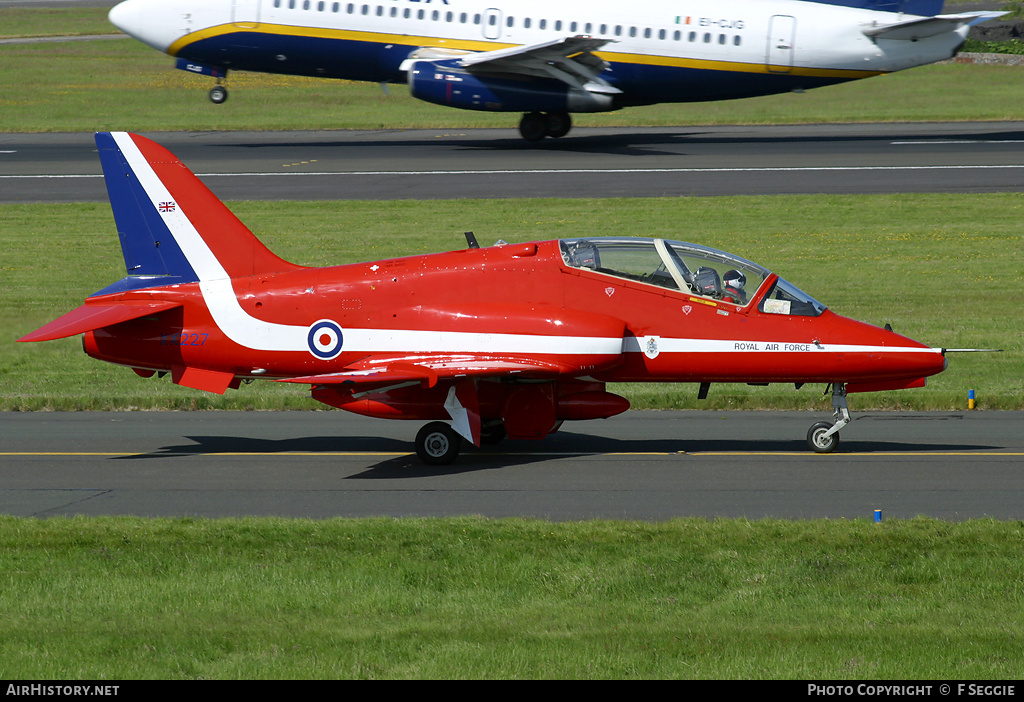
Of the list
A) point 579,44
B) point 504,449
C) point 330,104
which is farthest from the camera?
point 330,104

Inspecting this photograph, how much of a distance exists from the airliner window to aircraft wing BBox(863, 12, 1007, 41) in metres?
27.1

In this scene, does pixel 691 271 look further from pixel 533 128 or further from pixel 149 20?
pixel 149 20

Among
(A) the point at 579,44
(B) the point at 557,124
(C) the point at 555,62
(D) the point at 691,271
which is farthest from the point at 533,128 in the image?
(D) the point at 691,271

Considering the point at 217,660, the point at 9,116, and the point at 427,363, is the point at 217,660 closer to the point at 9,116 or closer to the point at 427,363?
the point at 427,363

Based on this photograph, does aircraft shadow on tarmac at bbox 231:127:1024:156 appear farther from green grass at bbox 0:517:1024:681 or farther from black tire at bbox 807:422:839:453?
green grass at bbox 0:517:1024:681

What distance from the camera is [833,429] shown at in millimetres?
14711

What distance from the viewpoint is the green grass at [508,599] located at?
8.23 metres

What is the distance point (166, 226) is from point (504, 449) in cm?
564

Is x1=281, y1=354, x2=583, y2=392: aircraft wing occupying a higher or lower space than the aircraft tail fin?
lower

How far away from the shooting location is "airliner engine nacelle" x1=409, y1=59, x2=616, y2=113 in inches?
1537

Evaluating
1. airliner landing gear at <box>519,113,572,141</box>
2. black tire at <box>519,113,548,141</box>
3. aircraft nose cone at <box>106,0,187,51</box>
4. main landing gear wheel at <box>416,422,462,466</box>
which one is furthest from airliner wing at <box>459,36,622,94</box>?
main landing gear wheel at <box>416,422,462,466</box>

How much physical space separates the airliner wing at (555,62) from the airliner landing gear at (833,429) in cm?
2559

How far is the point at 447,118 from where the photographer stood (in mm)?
52344

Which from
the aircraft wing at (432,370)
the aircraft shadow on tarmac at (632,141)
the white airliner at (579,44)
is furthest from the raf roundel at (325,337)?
the aircraft shadow on tarmac at (632,141)
